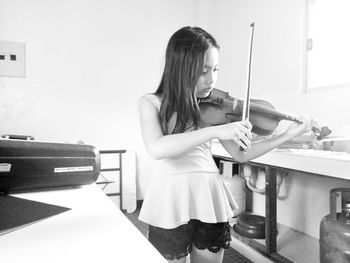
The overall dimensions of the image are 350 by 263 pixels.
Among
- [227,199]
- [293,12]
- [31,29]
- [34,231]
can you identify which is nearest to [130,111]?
[31,29]

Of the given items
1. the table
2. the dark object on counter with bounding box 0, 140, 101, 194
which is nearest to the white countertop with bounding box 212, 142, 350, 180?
the table

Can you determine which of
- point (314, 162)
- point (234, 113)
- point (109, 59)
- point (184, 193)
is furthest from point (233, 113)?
point (109, 59)

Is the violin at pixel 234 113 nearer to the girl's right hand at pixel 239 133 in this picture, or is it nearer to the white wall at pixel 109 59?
the girl's right hand at pixel 239 133

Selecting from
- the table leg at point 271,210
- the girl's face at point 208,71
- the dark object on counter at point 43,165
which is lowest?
the table leg at point 271,210

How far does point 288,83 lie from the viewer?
222cm

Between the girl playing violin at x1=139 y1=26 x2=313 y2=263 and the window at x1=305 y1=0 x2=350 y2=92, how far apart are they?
1373mm

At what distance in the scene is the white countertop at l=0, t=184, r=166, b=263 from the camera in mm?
381

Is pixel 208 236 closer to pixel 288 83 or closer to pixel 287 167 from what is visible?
pixel 287 167

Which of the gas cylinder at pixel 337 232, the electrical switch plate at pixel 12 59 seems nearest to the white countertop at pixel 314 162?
the gas cylinder at pixel 337 232

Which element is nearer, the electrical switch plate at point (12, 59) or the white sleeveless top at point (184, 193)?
the white sleeveless top at point (184, 193)

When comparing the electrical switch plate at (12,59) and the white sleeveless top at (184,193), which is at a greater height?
the electrical switch plate at (12,59)

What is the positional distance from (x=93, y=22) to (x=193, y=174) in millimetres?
2725

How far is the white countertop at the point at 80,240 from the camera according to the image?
15.0 inches

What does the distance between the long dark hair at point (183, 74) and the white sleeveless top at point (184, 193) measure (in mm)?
49
